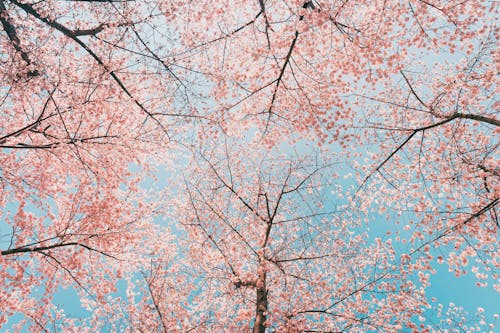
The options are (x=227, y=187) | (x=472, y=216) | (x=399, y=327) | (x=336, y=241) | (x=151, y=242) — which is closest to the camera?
(x=472, y=216)

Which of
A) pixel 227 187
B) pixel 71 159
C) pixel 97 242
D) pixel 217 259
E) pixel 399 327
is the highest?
pixel 227 187

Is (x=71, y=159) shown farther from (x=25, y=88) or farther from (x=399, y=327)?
(x=399, y=327)

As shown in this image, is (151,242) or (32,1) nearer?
(32,1)

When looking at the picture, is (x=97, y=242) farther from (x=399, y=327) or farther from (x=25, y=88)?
(x=399, y=327)

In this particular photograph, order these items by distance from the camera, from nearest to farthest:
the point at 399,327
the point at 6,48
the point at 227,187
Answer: the point at 6,48 → the point at 399,327 → the point at 227,187

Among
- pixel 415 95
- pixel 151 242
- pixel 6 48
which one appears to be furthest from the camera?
pixel 151 242

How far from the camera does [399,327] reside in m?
7.73

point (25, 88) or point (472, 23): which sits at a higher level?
point (472, 23)

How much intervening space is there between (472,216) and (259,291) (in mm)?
5528

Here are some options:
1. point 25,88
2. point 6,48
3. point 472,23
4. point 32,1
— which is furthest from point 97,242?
point 472,23

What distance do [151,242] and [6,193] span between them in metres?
Answer: 5.00

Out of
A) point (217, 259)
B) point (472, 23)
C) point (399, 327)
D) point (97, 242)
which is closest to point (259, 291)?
point (217, 259)

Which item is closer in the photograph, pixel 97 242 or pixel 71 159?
pixel 97 242

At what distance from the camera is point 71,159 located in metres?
8.55
